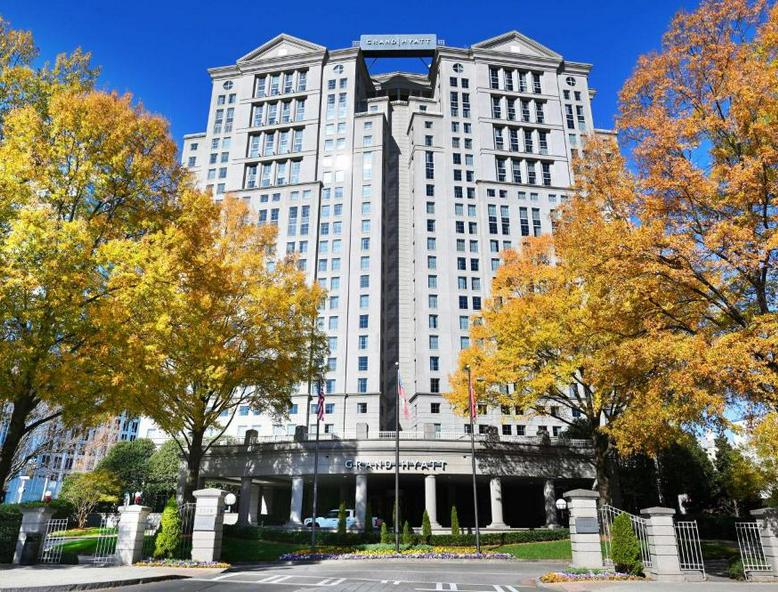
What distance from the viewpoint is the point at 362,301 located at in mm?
66250

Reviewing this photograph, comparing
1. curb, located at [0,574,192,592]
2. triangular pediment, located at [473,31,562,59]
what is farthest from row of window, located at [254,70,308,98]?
curb, located at [0,574,192,592]

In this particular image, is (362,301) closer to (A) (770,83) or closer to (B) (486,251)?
(B) (486,251)

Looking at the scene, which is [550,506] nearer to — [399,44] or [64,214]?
[64,214]

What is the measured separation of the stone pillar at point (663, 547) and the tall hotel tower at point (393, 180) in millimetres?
42122

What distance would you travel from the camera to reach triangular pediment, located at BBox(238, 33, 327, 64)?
269 feet

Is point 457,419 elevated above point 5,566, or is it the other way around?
point 457,419

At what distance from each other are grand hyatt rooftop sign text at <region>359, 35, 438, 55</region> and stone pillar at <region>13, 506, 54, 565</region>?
278ft

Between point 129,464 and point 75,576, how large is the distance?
52606 millimetres

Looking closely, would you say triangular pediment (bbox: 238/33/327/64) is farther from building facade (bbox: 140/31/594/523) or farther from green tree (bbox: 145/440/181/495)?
green tree (bbox: 145/440/181/495)

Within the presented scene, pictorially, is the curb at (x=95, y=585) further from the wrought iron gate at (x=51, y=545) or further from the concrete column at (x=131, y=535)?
the wrought iron gate at (x=51, y=545)

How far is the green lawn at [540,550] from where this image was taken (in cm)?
2466

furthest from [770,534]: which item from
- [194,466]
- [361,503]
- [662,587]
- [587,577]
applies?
[361,503]

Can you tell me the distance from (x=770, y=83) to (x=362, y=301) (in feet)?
177

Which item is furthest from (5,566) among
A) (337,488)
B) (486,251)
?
(486,251)
